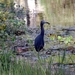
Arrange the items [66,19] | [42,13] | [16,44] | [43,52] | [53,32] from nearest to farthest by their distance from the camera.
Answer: [43,52]
[16,44]
[53,32]
[66,19]
[42,13]

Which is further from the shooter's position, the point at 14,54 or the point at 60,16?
the point at 60,16

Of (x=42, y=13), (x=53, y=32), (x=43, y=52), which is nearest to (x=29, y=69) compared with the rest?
(x=43, y=52)

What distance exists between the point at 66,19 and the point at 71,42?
6.39 m

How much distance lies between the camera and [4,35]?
9414 mm

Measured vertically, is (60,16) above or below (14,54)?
below

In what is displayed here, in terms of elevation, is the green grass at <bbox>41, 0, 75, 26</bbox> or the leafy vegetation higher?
the leafy vegetation

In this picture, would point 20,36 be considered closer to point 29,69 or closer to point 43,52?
point 43,52

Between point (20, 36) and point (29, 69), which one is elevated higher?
point (29, 69)

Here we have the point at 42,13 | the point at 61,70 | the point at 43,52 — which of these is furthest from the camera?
the point at 42,13

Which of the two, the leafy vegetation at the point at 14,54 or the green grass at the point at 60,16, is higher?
the leafy vegetation at the point at 14,54

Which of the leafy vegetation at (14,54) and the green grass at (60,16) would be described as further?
the green grass at (60,16)

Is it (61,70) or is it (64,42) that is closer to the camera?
(61,70)

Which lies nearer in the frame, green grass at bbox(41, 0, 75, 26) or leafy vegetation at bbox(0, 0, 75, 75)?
leafy vegetation at bbox(0, 0, 75, 75)

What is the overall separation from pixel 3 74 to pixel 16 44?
4.37 m
